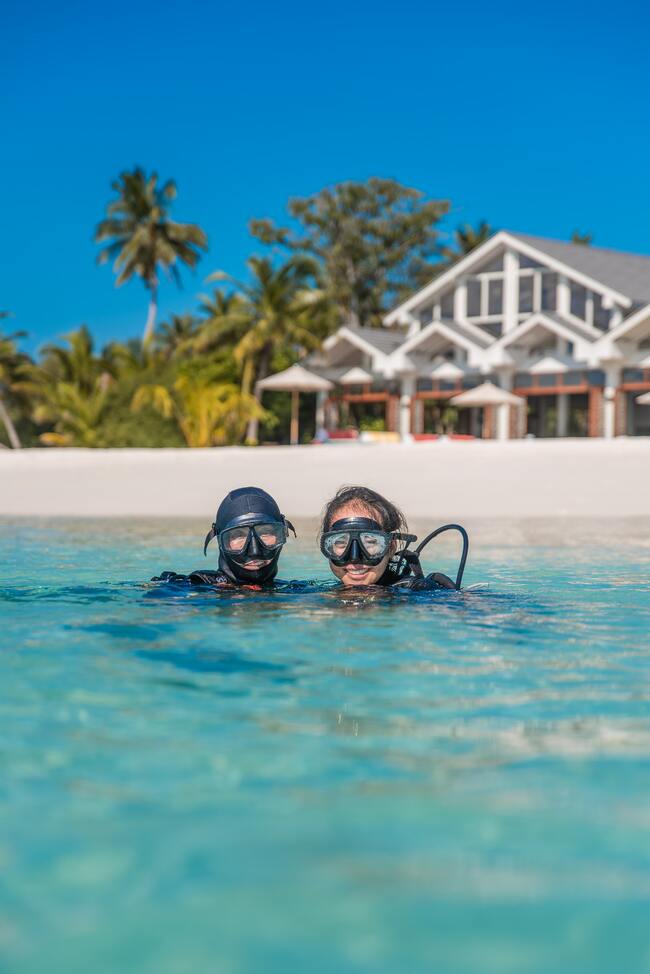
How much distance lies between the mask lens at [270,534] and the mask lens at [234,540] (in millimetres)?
80

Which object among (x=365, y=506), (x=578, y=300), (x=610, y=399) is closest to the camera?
(x=365, y=506)

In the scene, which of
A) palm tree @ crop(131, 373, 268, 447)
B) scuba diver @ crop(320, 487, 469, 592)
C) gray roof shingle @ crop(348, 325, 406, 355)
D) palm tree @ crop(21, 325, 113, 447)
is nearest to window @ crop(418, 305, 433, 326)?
gray roof shingle @ crop(348, 325, 406, 355)

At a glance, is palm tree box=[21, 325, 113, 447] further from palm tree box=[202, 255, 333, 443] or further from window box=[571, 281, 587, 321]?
window box=[571, 281, 587, 321]

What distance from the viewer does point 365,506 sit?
5.36 meters

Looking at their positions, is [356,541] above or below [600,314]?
below

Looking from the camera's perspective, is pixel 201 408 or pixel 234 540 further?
pixel 201 408

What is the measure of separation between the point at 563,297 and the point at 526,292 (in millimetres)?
1580

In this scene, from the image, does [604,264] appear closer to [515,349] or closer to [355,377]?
[515,349]

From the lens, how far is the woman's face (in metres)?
5.32

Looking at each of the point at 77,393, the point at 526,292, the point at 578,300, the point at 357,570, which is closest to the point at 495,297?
the point at 526,292

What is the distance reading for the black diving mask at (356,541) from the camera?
521 cm

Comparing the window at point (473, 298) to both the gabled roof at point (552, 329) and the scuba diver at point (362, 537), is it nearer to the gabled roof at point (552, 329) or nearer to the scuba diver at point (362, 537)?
the gabled roof at point (552, 329)

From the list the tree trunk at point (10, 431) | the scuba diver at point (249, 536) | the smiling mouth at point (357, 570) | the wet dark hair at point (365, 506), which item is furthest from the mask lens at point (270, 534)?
the tree trunk at point (10, 431)

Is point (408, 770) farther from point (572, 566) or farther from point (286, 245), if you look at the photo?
point (286, 245)
